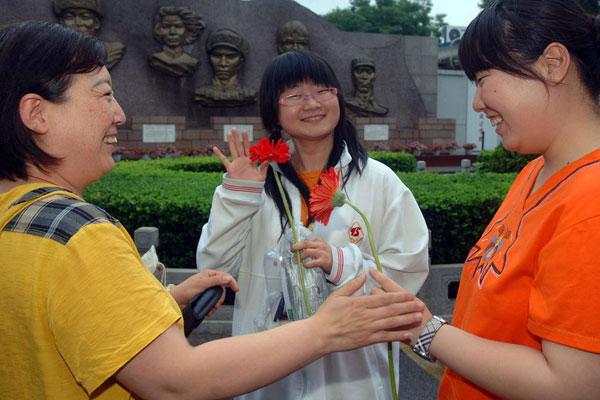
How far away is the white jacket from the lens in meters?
1.87

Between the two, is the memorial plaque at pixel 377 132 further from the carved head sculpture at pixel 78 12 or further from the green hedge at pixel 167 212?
the green hedge at pixel 167 212

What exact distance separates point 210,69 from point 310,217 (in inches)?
482

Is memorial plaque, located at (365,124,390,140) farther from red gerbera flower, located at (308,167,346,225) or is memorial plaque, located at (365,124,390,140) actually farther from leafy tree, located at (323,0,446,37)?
leafy tree, located at (323,0,446,37)

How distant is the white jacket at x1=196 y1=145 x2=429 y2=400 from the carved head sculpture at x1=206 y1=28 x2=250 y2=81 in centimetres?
1165

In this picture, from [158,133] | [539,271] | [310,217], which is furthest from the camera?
[158,133]

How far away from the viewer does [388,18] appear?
36.6m

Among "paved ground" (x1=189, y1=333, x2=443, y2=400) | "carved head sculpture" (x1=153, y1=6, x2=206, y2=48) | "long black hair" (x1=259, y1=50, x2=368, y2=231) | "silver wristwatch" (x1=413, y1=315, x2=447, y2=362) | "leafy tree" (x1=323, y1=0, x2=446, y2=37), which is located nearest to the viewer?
"silver wristwatch" (x1=413, y1=315, x2=447, y2=362)

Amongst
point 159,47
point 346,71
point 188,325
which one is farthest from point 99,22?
point 188,325

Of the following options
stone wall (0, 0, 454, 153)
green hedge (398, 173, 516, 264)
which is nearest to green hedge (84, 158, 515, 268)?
green hedge (398, 173, 516, 264)

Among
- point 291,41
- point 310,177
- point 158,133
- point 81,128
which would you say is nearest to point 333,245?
point 310,177

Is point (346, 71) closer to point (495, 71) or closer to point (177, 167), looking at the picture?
point (177, 167)

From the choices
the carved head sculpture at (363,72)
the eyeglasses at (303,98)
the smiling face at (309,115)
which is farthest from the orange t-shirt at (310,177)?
the carved head sculpture at (363,72)

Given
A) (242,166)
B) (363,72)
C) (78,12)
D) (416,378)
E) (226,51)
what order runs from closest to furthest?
(242,166) < (416,378) < (78,12) < (226,51) < (363,72)

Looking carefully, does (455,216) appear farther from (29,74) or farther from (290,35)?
(290,35)
